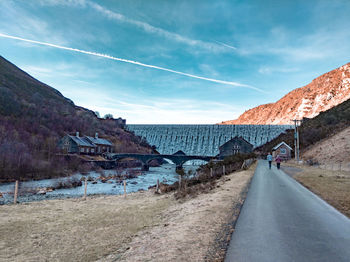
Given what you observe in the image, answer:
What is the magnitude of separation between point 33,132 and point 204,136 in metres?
57.3

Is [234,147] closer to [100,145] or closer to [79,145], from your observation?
[100,145]

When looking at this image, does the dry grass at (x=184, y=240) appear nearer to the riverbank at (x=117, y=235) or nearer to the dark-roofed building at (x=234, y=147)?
the riverbank at (x=117, y=235)

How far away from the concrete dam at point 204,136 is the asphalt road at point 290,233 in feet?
254

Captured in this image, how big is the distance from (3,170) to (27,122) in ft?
156

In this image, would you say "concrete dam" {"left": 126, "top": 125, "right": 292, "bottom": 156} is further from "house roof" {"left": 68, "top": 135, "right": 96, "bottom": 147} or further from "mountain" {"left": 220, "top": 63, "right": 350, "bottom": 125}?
"mountain" {"left": 220, "top": 63, "right": 350, "bottom": 125}

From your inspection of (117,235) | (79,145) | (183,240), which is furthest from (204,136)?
(183,240)

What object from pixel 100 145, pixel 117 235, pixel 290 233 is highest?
pixel 100 145

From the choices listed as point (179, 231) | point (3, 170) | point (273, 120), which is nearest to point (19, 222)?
point (179, 231)

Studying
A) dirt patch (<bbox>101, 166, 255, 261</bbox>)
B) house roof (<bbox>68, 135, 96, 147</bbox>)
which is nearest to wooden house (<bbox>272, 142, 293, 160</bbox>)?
house roof (<bbox>68, 135, 96, 147</bbox>)

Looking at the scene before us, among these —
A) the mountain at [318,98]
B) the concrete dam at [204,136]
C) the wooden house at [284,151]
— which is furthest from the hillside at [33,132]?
the mountain at [318,98]

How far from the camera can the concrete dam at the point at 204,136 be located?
90.9 meters

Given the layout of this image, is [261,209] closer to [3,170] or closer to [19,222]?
[19,222]

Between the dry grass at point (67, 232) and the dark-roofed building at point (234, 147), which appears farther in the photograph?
the dark-roofed building at point (234, 147)

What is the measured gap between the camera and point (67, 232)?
34.9ft
